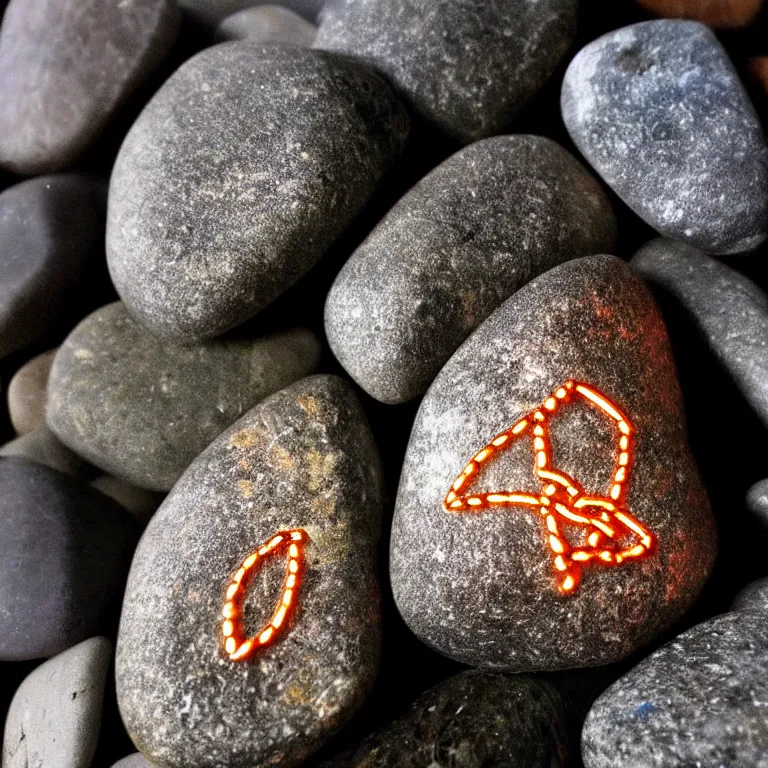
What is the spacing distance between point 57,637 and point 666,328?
135 cm

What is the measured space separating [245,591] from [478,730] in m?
0.46

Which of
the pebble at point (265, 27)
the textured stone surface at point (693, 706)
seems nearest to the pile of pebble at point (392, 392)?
the textured stone surface at point (693, 706)

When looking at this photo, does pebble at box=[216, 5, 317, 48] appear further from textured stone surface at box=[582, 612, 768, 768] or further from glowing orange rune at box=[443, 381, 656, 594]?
textured stone surface at box=[582, 612, 768, 768]

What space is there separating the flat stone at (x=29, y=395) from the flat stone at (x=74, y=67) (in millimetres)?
521

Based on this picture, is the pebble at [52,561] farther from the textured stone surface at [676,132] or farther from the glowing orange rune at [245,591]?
the textured stone surface at [676,132]

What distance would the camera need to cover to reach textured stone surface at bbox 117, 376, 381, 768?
131 centimetres

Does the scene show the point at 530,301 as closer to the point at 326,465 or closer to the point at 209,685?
the point at 326,465

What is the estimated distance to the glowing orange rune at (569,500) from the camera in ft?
4.13

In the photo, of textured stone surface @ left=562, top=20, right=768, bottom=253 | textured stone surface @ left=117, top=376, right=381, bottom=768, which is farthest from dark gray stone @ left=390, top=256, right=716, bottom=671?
textured stone surface @ left=562, top=20, right=768, bottom=253

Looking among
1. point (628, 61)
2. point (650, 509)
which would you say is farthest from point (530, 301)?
point (628, 61)

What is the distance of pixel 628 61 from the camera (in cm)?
152

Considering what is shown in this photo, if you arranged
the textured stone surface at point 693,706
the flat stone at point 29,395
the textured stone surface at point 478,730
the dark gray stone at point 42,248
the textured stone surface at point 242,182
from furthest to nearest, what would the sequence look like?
the flat stone at point 29,395, the dark gray stone at point 42,248, the textured stone surface at point 242,182, the textured stone surface at point 478,730, the textured stone surface at point 693,706

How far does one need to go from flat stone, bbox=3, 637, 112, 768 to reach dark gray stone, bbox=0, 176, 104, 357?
0.75 m

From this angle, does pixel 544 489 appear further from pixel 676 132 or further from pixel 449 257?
pixel 676 132
